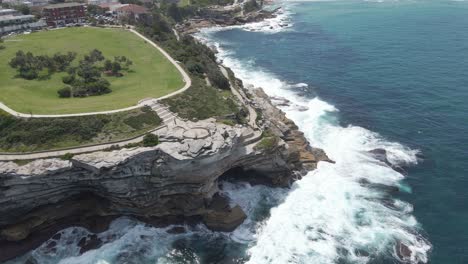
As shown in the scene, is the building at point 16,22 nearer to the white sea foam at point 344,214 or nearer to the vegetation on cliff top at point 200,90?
the vegetation on cliff top at point 200,90

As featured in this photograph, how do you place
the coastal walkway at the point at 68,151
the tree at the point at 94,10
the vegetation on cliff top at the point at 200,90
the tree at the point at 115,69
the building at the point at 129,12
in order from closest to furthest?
the coastal walkway at the point at 68,151 → the vegetation on cliff top at the point at 200,90 → the tree at the point at 115,69 → the building at the point at 129,12 → the tree at the point at 94,10

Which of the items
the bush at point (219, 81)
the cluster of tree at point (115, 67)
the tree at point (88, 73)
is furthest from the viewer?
the cluster of tree at point (115, 67)

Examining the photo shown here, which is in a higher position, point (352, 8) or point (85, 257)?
point (352, 8)

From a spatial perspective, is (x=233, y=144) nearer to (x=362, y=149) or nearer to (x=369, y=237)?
(x=369, y=237)

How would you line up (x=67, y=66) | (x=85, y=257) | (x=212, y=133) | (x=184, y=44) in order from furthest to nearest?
(x=184, y=44), (x=67, y=66), (x=212, y=133), (x=85, y=257)

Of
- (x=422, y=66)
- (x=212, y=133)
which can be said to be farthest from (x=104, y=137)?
(x=422, y=66)

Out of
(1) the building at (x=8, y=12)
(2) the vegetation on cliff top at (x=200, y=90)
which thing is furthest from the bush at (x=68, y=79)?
(1) the building at (x=8, y=12)

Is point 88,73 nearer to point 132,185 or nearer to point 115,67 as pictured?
point 115,67
